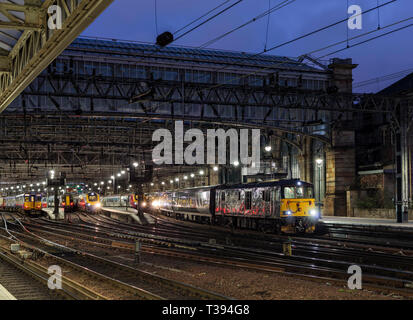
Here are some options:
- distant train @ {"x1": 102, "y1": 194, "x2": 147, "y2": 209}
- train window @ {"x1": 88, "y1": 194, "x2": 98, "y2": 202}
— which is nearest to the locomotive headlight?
distant train @ {"x1": 102, "y1": 194, "x2": 147, "y2": 209}

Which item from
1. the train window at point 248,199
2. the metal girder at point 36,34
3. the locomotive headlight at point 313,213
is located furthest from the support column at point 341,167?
the metal girder at point 36,34

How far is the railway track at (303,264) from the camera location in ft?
40.6

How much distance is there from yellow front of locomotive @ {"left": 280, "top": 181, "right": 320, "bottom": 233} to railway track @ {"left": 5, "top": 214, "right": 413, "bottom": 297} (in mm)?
6460

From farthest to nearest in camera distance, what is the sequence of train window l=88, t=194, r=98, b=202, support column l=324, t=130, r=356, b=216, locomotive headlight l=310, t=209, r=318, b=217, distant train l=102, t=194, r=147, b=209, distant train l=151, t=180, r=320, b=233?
train window l=88, t=194, r=98, b=202 → distant train l=102, t=194, r=147, b=209 → support column l=324, t=130, r=356, b=216 → locomotive headlight l=310, t=209, r=318, b=217 → distant train l=151, t=180, r=320, b=233

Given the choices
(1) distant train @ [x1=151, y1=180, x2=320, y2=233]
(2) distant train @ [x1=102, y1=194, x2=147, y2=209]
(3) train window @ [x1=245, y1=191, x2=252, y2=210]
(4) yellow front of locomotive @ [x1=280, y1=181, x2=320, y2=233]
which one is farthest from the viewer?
(2) distant train @ [x1=102, y1=194, x2=147, y2=209]

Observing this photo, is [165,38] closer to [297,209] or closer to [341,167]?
[297,209]

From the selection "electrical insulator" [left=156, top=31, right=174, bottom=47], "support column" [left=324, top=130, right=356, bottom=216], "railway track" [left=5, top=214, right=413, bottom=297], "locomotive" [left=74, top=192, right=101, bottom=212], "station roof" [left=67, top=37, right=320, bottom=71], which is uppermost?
"station roof" [left=67, top=37, right=320, bottom=71]

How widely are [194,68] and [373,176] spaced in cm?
1779

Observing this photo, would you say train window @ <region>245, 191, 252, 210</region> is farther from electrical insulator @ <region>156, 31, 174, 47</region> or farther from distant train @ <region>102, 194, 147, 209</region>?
distant train @ <region>102, 194, 147, 209</region>

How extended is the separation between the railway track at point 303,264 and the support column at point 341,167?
22.8 meters

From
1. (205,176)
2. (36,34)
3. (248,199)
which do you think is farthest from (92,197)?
(36,34)

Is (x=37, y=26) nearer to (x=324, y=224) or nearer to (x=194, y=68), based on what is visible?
(x=324, y=224)

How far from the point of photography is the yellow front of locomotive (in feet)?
86.7

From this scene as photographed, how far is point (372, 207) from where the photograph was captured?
39.1m
